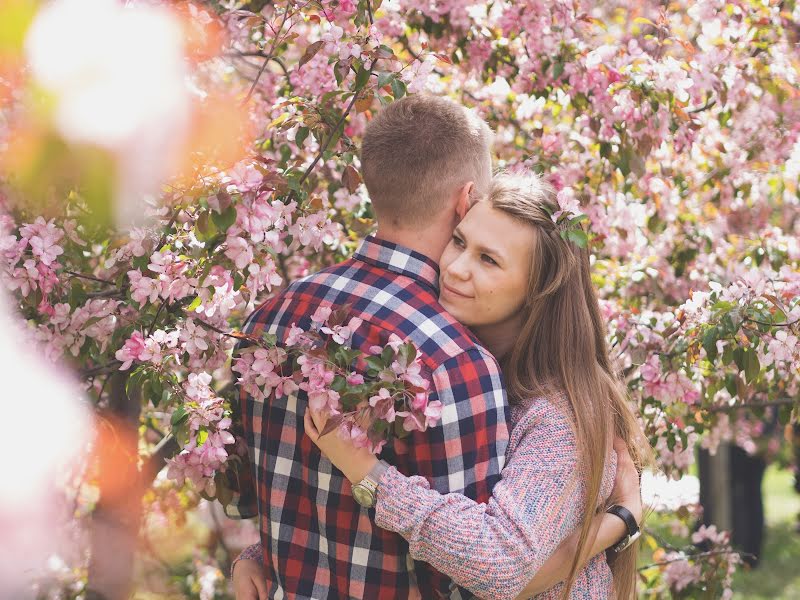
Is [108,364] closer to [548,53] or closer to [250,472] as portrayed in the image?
[250,472]

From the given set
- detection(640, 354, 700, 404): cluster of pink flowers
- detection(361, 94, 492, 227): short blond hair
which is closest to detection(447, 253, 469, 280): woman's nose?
detection(361, 94, 492, 227): short blond hair

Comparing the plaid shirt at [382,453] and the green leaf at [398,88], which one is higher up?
the green leaf at [398,88]

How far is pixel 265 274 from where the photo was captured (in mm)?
2020

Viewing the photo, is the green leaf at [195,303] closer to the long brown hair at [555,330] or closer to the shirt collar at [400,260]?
the shirt collar at [400,260]

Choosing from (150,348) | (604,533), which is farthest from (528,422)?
(150,348)

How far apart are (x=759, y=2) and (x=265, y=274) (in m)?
2.65

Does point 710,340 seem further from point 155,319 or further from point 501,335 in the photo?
point 155,319

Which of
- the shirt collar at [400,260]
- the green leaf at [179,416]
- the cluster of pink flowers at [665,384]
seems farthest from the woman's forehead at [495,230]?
the cluster of pink flowers at [665,384]

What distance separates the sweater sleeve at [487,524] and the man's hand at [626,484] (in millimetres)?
330

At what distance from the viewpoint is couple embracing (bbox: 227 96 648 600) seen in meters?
1.82

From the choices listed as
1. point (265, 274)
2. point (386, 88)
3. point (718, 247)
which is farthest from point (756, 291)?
point (718, 247)

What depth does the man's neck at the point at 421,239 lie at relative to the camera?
82.0 inches

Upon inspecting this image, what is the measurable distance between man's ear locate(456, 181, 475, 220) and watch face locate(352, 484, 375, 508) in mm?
674

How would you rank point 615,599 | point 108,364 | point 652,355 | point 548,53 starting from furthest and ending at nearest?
point 548,53 < point 652,355 < point 108,364 < point 615,599
